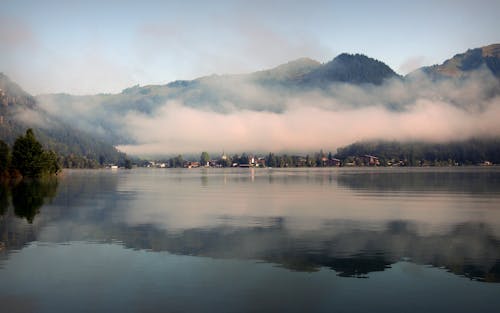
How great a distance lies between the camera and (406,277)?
32656 millimetres

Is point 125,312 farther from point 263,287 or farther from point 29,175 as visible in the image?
point 29,175

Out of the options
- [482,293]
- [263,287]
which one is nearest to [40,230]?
→ [263,287]

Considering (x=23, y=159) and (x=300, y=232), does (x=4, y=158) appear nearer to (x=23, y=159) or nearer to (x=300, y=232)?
(x=23, y=159)

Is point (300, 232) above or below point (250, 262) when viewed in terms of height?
above

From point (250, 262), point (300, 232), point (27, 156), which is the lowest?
point (250, 262)

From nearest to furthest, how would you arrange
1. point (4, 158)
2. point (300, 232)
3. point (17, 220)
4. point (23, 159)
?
point (300, 232), point (17, 220), point (4, 158), point (23, 159)

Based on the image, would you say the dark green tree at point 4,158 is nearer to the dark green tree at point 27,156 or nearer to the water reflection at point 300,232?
the dark green tree at point 27,156

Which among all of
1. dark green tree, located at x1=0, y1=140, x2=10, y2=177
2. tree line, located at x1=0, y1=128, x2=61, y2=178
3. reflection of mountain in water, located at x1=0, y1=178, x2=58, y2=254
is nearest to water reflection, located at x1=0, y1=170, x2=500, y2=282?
reflection of mountain in water, located at x1=0, y1=178, x2=58, y2=254

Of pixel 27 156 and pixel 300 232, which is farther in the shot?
pixel 27 156

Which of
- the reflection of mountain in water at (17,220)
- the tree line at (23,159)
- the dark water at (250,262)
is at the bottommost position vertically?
the dark water at (250,262)

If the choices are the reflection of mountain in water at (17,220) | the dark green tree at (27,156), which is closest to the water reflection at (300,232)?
the reflection of mountain in water at (17,220)

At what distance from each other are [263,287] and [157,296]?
6.61 meters

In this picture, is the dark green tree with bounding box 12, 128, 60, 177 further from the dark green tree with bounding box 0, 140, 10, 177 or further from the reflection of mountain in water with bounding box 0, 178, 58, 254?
the reflection of mountain in water with bounding box 0, 178, 58, 254

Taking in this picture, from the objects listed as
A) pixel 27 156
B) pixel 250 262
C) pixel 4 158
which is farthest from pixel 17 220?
pixel 27 156
